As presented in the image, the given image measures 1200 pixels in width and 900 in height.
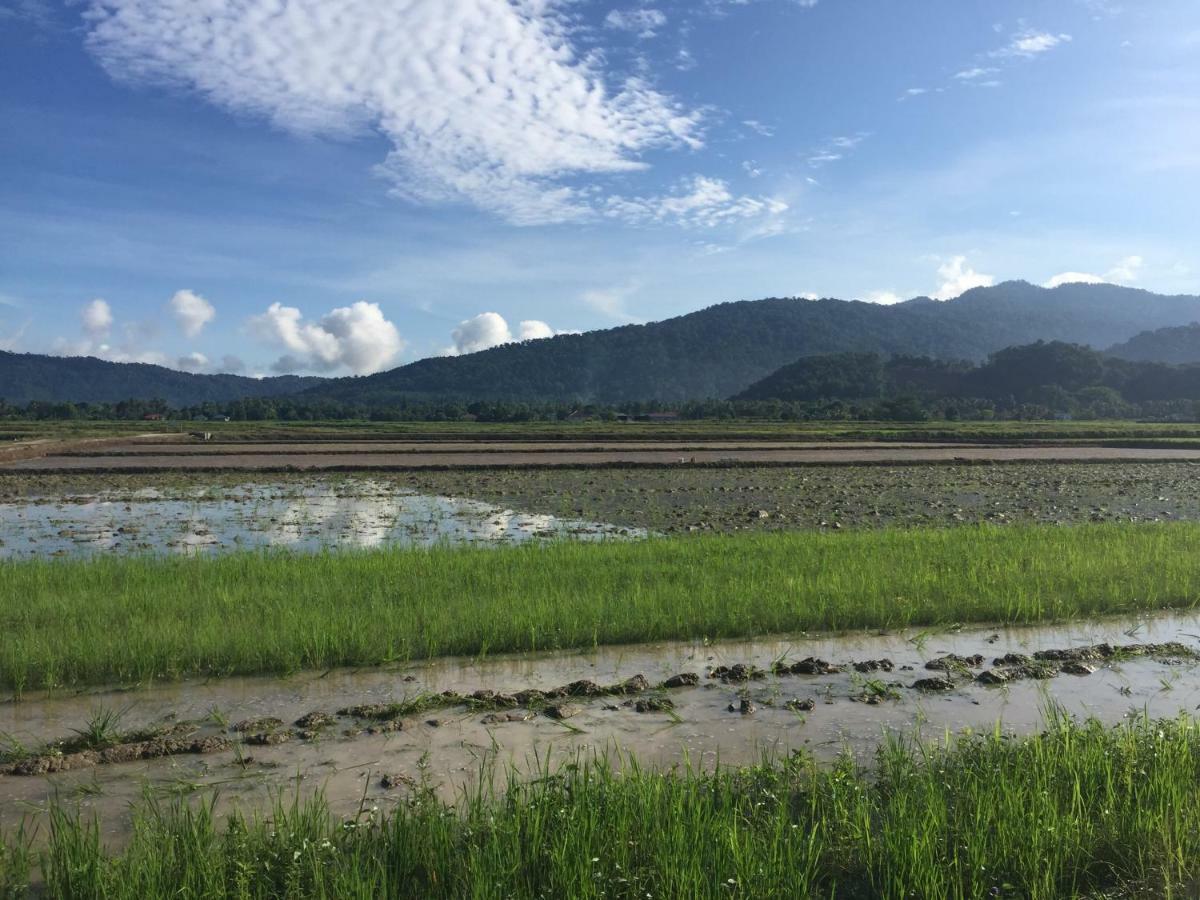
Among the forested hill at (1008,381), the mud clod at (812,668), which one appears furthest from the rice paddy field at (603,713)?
the forested hill at (1008,381)

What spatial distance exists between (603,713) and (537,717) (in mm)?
366

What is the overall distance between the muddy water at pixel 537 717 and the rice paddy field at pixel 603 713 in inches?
1.1

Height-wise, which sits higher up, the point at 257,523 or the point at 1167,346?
the point at 1167,346

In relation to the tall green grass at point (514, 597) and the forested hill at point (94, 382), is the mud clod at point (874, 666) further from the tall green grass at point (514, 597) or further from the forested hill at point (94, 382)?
the forested hill at point (94, 382)

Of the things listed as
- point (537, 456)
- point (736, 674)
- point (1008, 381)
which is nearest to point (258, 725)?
point (736, 674)

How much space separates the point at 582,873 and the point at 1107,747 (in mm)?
2535

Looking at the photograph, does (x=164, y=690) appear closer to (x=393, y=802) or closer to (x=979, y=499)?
(x=393, y=802)

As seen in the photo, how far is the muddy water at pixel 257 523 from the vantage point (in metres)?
11.4

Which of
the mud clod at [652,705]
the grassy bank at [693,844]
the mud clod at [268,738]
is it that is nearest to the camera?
the grassy bank at [693,844]

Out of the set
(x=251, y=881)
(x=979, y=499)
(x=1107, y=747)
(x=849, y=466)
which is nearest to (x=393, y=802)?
(x=251, y=881)

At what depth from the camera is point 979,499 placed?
1733cm

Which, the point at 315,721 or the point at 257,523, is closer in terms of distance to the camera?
the point at 315,721

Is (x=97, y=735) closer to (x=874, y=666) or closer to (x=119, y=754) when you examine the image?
(x=119, y=754)

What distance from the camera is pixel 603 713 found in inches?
194
